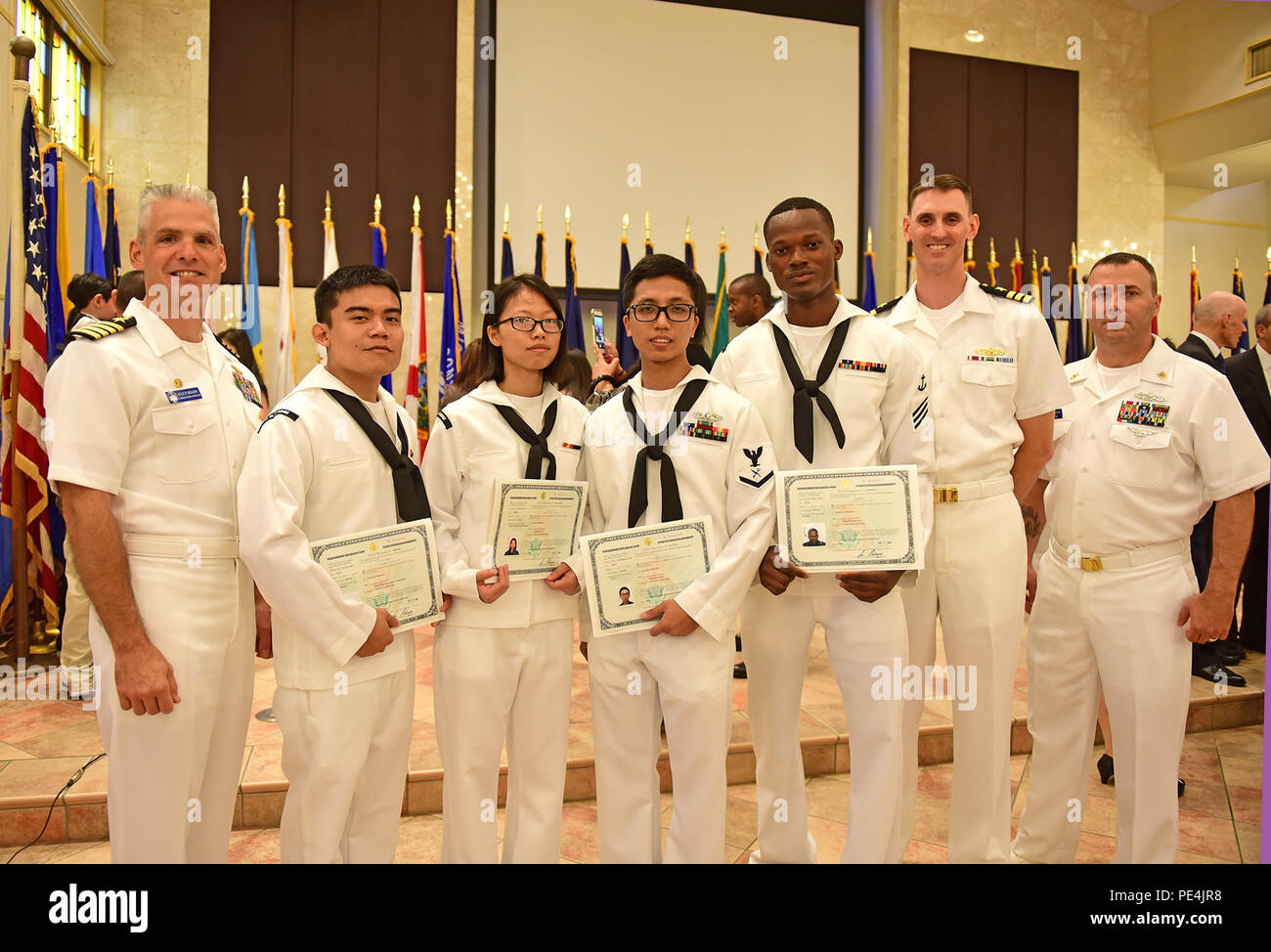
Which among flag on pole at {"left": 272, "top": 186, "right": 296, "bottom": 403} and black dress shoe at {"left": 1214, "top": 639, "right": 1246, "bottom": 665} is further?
flag on pole at {"left": 272, "top": 186, "right": 296, "bottom": 403}

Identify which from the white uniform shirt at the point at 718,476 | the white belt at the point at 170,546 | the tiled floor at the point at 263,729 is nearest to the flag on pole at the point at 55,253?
the tiled floor at the point at 263,729

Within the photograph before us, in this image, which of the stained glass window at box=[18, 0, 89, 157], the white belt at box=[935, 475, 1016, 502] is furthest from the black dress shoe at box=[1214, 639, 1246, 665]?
the stained glass window at box=[18, 0, 89, 157]

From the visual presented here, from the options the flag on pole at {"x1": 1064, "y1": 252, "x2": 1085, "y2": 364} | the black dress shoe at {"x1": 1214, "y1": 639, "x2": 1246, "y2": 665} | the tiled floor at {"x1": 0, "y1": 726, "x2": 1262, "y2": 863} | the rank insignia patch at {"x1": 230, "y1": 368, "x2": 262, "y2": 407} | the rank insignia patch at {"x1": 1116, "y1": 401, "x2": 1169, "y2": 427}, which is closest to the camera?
the rank insignia patch at {"x1": 230, "y1": 368, "x2": 262, "y2": 407}

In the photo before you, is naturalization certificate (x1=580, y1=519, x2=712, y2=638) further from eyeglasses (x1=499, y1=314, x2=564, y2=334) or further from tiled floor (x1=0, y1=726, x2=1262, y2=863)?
tiled floor (x1=0, y1=726, x2=1262, y2=863)

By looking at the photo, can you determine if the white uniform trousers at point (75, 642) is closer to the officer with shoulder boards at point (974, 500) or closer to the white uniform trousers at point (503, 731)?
the white uniform trousers at point (503, 731)

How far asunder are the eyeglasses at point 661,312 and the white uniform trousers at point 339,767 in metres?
1.23

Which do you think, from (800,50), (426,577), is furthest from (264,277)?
(426,577)

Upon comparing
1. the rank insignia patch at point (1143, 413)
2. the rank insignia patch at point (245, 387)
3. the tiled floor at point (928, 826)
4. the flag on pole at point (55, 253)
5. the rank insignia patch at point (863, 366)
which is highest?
the flag on pole at point (55, 253)

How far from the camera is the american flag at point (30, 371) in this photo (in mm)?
4871

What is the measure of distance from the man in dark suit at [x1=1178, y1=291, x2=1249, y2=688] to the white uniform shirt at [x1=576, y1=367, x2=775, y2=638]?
12.9ft

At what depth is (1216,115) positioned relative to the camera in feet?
36.5

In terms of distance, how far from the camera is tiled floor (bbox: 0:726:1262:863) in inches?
127

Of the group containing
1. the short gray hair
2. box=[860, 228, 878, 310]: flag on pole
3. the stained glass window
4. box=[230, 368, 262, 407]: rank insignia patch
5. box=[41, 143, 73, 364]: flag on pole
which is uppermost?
the stained glass window
